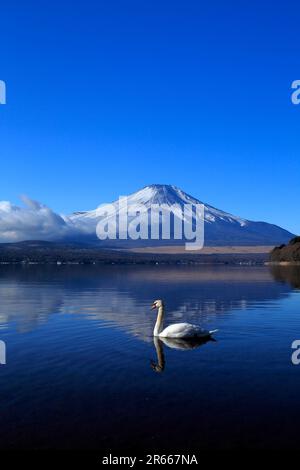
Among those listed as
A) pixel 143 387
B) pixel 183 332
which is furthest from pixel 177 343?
pixel 143 387

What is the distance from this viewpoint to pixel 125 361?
19.8 metres

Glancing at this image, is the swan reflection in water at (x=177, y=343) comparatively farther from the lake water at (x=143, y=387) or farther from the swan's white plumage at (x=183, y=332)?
the swan's white plumage at (x=183, y=332)

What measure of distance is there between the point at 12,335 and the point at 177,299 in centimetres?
2186

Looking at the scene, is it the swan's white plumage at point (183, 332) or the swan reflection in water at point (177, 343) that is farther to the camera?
the swan's white plumage at point (183, 332)

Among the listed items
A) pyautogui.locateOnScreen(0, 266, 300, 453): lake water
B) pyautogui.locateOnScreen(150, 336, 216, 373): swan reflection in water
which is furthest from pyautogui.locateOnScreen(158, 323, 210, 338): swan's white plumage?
pyautogui.locateOnScreen(0, 266, 300, 453): lake water

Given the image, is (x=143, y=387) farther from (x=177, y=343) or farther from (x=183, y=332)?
(x=183, y=332)

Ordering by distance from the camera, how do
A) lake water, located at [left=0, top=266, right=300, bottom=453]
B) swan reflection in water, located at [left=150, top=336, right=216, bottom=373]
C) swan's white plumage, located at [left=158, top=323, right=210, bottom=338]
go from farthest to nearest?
swan's white plumage, located at [left=158, top=323, right=210, bottom=338] < swan reflection in water, located at [left=150, top=336, right=216, bottom=373] < lake water, located at [left=0, top=266, right=300, bottom=453]

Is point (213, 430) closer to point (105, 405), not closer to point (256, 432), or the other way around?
point (256, 432)

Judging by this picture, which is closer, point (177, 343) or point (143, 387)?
point (143, 387)

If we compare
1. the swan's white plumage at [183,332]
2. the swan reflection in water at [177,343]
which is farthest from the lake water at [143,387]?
the swan's white plumage at [183,332]

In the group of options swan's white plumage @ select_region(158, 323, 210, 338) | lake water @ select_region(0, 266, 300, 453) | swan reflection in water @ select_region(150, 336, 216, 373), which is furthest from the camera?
swan's white plumage @ select_region(158, 323, 210, 338)

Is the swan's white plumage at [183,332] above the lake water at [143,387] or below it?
above

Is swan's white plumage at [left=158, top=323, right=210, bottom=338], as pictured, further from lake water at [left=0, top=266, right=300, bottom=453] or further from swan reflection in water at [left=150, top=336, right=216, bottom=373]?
lake water at [left=0, top=266, right=300, bottom=453]
